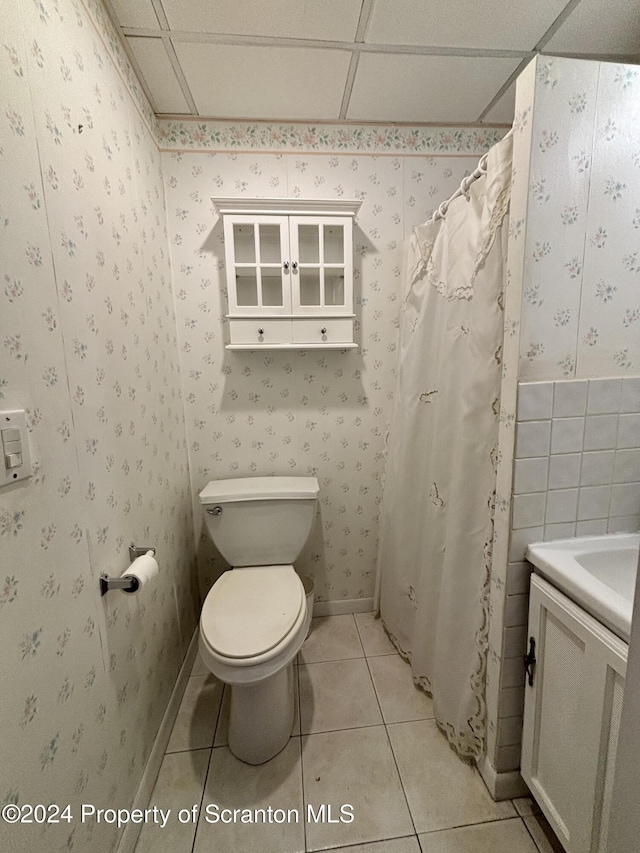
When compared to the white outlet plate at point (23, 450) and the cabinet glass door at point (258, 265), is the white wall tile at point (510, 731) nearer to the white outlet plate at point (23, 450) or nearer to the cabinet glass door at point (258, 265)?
the white outlet plate at point (23, 450)

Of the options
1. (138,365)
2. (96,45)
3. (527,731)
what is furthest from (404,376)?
(96,45)

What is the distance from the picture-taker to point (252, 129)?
1412 mm

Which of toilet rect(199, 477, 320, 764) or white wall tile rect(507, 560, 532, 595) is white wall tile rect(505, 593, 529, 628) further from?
toilet rect(199, 477, 320, 764)

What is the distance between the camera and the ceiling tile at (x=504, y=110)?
4.27 ft

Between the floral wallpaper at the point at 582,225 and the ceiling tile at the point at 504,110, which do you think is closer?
the floral wallpaper at the point at 582,225

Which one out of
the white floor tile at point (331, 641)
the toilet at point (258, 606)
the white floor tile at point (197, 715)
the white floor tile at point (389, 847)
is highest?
the toilet at point (258, 606)

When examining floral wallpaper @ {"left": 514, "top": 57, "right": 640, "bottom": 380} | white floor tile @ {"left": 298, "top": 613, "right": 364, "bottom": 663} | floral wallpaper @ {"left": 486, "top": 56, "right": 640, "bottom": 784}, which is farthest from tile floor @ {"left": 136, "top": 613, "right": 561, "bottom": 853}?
floral wallpaper @ {"left": 514, "top": 57, "right": 640, "bottom": 380}

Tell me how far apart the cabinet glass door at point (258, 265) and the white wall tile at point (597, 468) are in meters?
1.11

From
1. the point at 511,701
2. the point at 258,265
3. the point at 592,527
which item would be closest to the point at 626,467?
the point at 592,527

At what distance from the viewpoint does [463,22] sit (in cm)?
101

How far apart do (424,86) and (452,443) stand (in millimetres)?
1269

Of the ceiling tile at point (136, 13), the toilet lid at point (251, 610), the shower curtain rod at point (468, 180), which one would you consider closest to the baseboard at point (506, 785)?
the toilet lid at point (251, 610)

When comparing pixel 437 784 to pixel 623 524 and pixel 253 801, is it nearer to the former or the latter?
pixel 253 801

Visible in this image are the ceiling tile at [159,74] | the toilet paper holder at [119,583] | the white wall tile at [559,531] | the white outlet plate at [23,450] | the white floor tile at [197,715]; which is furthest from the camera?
the white floor tile at [197,715]
